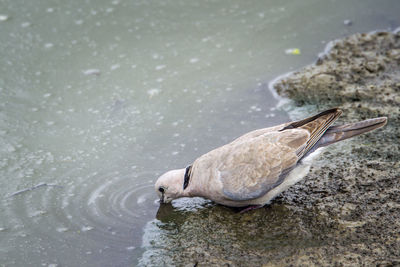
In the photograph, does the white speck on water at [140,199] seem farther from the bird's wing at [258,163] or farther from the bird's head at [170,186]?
the bird's wing at [258,163]

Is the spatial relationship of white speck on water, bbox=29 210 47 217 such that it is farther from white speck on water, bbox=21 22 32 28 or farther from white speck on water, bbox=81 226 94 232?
white speck on water, bbox=21 22 32 28

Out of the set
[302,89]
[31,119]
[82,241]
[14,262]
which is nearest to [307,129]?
[302,89]

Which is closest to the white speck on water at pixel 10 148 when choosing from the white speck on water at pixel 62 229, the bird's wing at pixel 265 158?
the white speck on water at pixel 62 229

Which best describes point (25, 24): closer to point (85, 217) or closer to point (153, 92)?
point (153, 92)

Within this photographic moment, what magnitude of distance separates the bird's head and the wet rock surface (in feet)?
0.35

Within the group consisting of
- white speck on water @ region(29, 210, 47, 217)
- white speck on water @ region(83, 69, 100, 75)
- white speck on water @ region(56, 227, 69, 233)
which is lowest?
white speck on water @ region(56, 227, 69, 233)

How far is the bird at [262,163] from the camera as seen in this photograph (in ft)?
11.9

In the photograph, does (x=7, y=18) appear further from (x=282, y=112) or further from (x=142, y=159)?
(x=282, y=112)

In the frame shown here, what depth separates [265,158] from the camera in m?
3.66

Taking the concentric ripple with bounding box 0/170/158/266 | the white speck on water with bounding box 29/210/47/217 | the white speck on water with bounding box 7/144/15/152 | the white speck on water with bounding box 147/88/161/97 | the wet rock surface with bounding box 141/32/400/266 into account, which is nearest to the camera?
the wet rock surface with bounding box 141/32/400/266

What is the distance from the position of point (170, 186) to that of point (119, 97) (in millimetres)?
1852

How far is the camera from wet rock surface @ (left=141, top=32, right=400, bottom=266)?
3.12 m

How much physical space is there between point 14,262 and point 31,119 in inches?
76.3

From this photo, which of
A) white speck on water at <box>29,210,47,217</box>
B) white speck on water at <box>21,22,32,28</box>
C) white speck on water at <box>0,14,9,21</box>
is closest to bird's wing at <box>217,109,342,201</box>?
white speck on water at <box>29,210,47,217</box>
